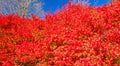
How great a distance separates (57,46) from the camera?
500 inches

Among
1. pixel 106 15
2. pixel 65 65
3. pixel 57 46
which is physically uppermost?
pixel 106 15

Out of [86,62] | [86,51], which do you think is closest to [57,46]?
[86,51]

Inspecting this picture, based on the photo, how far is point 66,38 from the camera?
1242 cm

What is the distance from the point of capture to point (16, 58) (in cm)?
1339

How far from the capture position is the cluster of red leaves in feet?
35.7

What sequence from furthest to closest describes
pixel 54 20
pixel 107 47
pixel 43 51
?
pixel 54 20, pixel 43 51, pixel 107 47

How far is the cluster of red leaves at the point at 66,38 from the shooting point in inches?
428

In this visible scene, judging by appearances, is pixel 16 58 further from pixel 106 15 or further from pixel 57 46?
pixel 106 15

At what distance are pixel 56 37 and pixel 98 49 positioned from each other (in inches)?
102

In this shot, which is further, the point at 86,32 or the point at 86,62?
the point at 86,32

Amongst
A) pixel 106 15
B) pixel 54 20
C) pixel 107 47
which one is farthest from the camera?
pixel 54 20

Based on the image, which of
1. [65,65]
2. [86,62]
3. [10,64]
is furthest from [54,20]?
[86,62]

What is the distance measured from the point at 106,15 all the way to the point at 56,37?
3226 mm

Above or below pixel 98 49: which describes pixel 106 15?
above
